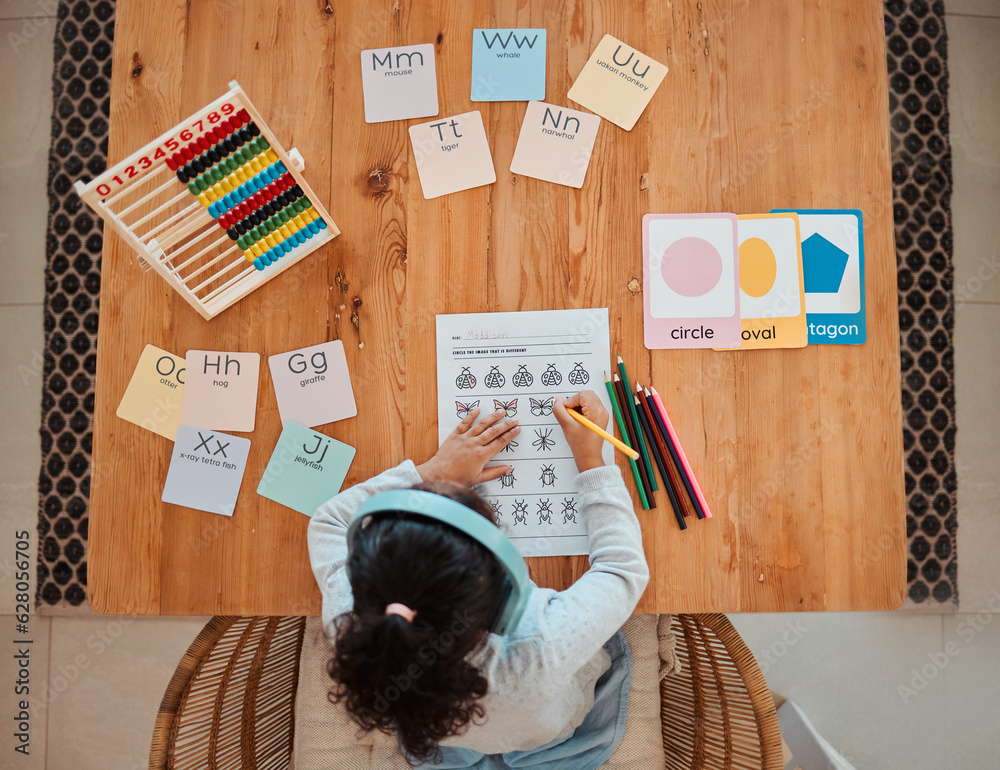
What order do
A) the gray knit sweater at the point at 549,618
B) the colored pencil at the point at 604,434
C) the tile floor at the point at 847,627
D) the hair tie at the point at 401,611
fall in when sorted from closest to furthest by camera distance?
the hair tie at the point at 401,611, the gray knit sweater at the point at 549,618, the colored pencil at the point at 604,434, the tile floor at the point at 847,627

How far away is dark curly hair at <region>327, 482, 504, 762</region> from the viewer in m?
0.71

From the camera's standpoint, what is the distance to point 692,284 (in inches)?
41.2

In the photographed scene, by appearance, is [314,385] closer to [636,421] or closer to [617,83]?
[636,421]

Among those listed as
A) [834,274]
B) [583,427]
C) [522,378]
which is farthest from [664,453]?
[834,274]

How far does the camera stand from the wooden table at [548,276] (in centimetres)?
102

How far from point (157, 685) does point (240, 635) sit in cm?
80

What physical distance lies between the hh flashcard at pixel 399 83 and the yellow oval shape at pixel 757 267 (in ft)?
1.82

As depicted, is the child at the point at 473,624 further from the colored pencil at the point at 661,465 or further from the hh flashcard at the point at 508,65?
the hh flashcard at the point at 508,65

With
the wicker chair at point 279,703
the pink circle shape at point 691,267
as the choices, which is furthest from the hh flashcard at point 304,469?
the pink circle shape at point 691,267

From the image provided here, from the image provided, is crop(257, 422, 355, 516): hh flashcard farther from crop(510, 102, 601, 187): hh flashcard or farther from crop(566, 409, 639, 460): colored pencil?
crop(510, 102, 601, 187): hh flashcard

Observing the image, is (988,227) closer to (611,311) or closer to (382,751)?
(611,311)

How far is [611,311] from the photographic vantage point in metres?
1.06

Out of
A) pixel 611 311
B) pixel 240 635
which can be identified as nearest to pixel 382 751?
pixel 240 635

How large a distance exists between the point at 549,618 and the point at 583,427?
289mm
